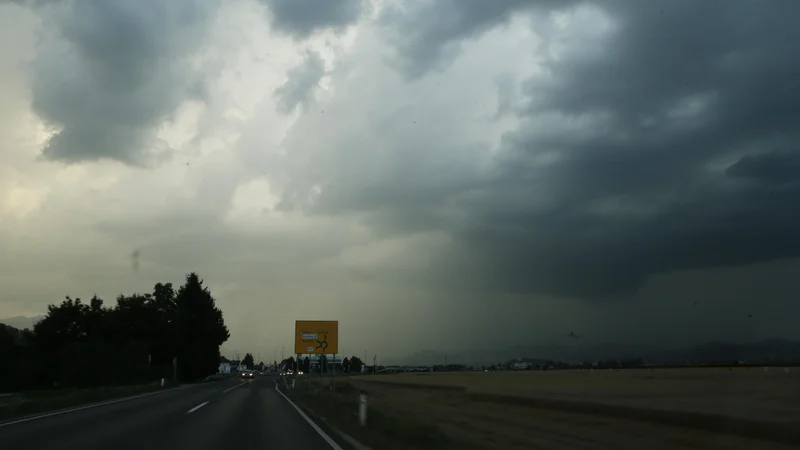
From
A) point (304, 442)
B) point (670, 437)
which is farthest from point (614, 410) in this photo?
point (304, 442)

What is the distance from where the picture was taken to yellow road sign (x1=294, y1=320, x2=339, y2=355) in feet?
153

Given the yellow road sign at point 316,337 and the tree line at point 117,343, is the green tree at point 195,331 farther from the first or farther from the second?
the yellow road sign at point 316,337

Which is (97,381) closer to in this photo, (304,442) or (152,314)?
(152,314)

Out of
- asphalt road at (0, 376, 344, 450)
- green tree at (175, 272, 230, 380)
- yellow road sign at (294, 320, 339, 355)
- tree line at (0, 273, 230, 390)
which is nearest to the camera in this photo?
asphalt road at (0, 376, 344, 450)

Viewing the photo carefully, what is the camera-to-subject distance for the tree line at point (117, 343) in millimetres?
61469

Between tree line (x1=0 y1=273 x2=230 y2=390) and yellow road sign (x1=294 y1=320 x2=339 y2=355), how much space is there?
26.5m

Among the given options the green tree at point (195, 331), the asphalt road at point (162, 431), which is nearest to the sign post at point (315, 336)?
the asphalt road at point (162, 431)

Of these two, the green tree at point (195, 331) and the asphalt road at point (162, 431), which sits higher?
the green tree at point (195, 331)

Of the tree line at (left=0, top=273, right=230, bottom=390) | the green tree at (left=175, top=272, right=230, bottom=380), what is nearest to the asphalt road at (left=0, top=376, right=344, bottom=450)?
the tree line at (left=0, top=273, right=230, bottom=390)

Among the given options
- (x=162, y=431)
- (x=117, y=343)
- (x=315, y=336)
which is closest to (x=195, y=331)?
Answer: (x=117, y=343)

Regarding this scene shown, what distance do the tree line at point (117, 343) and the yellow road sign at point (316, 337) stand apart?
2654cm

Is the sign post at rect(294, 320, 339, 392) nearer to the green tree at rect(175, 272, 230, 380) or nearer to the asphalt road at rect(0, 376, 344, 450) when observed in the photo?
the asphalt road at rect(0, 376, 344, 450)

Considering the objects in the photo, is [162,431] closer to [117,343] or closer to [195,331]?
[117,343]

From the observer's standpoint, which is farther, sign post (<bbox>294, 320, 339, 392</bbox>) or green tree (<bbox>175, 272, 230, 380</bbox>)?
green tree (<bbox>175, 272, 230, 380</bbox>)
